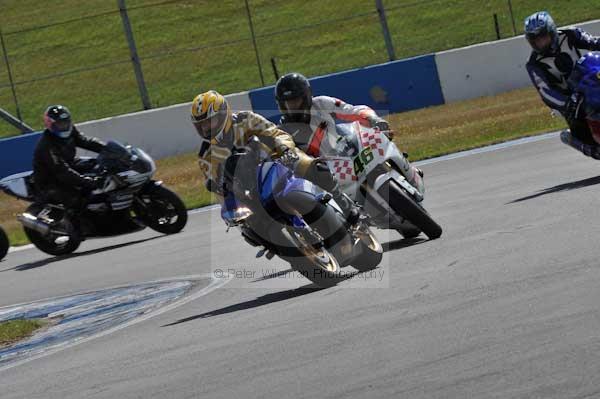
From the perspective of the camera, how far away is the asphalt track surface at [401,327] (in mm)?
5762

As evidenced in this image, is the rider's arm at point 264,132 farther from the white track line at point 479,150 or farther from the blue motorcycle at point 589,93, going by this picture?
the white track line at point 479,150

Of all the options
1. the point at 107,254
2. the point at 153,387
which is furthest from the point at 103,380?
the point at 107,254

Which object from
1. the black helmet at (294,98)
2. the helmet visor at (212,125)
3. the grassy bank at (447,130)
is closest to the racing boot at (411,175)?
the black helmet at (294,98)

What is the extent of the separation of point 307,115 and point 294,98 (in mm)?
197

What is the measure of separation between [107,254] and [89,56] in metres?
18.4

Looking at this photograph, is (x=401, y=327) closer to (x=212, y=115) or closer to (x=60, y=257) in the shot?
(x=212, y=115)

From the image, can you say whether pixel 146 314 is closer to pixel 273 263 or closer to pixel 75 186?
pixel 273 263

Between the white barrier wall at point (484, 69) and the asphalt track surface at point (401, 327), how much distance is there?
1183 cm

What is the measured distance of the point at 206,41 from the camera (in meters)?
32.6

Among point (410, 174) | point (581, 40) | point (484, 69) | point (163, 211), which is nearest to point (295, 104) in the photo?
point (410, 174)

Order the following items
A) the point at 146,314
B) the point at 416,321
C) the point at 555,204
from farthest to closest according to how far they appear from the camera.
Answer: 1. the point at 555,204
2. the point at 146,314
3. the point at 416,321

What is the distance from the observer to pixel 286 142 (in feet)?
29.9

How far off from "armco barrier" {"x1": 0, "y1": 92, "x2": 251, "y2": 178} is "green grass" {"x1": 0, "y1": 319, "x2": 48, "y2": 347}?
1255 centimetres

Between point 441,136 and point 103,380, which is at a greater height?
point 103,380
